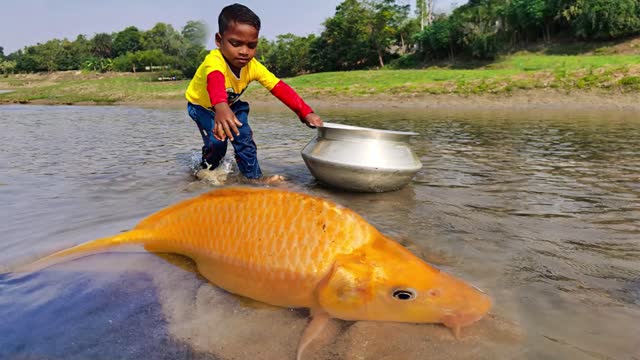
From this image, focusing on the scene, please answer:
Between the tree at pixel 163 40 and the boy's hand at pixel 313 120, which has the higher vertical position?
the tree at pixel 163 40

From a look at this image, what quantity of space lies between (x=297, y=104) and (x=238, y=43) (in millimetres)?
904

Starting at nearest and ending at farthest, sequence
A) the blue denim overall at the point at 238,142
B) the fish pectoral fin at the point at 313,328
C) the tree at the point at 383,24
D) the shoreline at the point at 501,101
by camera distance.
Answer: the fish pectoral fin at the point at 313,328 → the blue denim overall at the point at 238,142 → the shoreline at the point at 501,101 → the tree at the point at 383,24

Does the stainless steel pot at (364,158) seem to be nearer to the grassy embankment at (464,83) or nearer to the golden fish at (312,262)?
the golden fish at (312,262)

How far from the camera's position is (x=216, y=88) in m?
3.93

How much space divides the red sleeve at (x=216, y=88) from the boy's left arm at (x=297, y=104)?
89cm

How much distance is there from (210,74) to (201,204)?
203 cm

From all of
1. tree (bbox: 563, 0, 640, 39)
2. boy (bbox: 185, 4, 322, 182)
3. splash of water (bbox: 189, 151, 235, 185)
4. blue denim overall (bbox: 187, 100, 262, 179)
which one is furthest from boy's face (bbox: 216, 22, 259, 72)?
tree (bbox: 563, 0, 640, 39)

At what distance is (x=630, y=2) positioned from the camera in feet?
111

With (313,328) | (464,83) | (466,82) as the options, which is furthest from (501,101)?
(313,328)

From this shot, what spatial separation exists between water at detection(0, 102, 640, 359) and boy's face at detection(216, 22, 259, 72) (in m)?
1.39

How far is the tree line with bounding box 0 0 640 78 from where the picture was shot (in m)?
35.2

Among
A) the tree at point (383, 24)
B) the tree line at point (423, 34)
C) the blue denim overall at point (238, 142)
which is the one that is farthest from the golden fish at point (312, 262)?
the tree at point (383, 24)

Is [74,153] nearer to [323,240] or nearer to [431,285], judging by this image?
[323,240]

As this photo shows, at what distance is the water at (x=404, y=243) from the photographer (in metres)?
1.76
